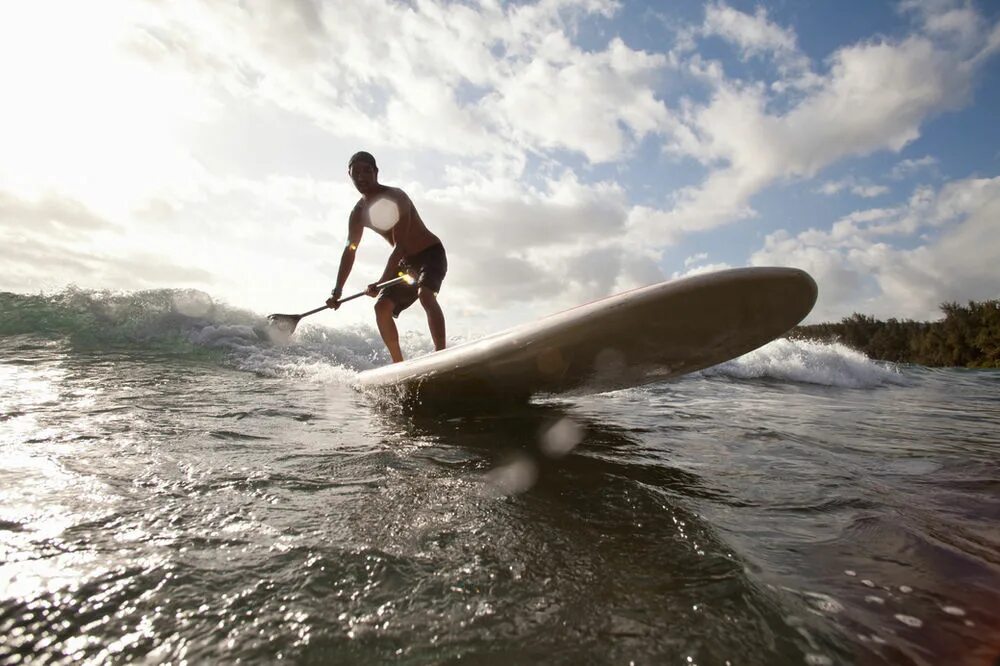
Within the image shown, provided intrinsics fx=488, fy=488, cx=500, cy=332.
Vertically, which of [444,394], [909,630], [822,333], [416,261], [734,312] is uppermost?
[822,333]

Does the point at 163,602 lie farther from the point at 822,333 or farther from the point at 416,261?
the point at 822,333

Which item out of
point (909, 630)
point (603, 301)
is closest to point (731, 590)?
point (909, 630)

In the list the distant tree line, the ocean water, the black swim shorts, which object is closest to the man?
the black swim shorts

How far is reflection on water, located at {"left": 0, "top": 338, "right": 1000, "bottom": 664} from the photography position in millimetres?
786

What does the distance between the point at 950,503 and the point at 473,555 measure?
5.40ft

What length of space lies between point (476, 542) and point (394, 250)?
12.4 feet

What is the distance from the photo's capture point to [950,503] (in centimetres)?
161

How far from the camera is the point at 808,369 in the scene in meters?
8.38

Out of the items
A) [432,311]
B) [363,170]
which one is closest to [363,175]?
[363,170]

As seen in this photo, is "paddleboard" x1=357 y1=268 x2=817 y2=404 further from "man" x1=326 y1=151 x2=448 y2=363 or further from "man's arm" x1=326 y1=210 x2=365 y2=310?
"man's arm" x1=326 y1=210 x2=365 y2=310

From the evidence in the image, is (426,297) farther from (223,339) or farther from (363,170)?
(223,339)

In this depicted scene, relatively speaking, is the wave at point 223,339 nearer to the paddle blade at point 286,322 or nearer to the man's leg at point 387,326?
the paddle blade at point 286,322

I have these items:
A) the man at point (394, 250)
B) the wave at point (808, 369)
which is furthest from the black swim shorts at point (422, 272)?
the wave at point (808, 369)

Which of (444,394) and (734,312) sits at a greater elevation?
(734,312)
